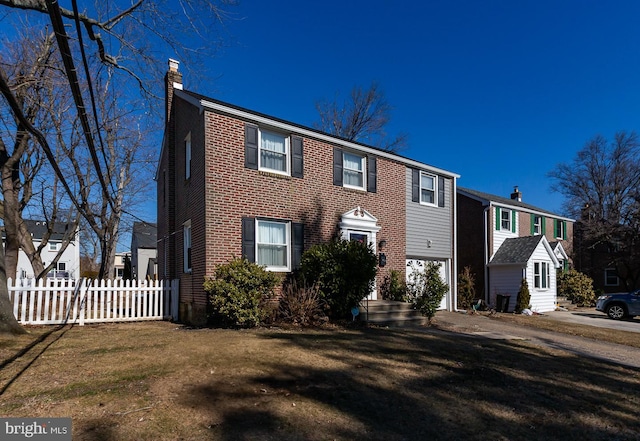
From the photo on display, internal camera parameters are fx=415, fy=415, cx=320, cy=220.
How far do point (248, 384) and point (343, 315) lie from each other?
6307 mm

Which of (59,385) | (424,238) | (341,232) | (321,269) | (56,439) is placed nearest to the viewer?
(56,439)

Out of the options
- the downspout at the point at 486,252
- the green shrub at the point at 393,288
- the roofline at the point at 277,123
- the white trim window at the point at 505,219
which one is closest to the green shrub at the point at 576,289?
the white trim window at the point at 505,219

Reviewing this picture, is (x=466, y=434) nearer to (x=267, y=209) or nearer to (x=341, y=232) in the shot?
(x=267, y=209)

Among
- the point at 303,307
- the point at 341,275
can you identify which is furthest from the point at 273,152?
the point at 303,307

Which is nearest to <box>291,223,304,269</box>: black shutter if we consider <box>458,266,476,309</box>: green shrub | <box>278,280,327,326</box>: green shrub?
<box>278,280,327,326</box>: green shrub

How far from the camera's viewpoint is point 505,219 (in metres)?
22.8

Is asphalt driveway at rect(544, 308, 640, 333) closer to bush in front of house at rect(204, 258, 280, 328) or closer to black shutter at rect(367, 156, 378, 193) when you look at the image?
black shutter at rect(367, 156, 378, 193)

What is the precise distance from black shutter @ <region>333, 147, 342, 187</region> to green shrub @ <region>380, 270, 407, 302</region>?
371cm

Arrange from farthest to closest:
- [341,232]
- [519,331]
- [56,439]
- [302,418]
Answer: [341,232] < [519,331] < [302,418] < [56,439]

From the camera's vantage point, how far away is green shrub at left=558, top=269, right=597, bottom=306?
23578mm

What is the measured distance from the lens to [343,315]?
11.3m

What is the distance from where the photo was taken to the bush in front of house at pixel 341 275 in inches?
436

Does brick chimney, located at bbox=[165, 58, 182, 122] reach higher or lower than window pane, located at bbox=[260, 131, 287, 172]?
higher

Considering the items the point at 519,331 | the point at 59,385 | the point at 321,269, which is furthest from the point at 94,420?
the point at 519,331
